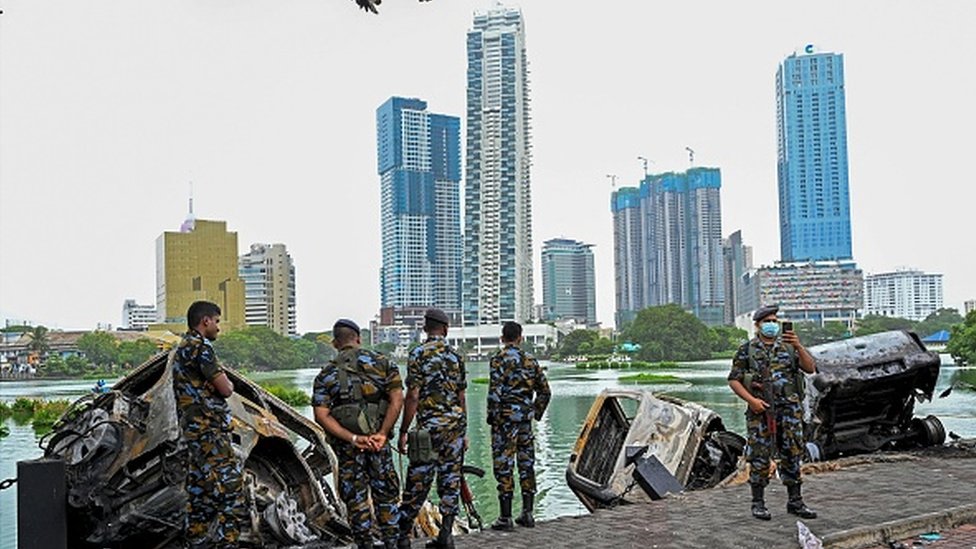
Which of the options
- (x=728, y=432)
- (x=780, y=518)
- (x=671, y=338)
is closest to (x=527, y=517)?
(x=780, y=518)

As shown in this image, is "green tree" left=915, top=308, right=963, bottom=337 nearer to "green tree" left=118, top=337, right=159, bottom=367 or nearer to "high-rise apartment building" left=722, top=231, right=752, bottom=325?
"high-rise apartment building" left=722, top=231, right=752, bottom=325

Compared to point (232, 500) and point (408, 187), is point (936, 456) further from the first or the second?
point (408, 187)

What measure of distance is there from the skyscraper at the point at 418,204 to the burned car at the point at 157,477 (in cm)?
15374

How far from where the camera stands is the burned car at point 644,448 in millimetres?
9859

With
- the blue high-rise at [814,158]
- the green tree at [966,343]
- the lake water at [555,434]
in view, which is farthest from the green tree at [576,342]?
the green tree at [966,343]

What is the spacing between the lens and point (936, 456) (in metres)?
10.9

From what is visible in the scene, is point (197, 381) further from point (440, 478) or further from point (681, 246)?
point (681, 246)

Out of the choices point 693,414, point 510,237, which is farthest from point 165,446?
point 510,237

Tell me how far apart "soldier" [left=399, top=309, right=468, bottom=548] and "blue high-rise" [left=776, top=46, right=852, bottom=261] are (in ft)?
516

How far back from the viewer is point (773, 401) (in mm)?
7414

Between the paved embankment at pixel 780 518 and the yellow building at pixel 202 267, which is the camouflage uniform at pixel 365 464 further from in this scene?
the yellow building at pixel 202 267

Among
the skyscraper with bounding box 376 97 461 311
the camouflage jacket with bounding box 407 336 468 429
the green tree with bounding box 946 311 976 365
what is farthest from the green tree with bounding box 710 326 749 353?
the camouflage jacket with bounding box 407 336 468 429

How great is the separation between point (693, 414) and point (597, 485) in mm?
1382

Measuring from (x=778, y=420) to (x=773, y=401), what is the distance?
15 cm
